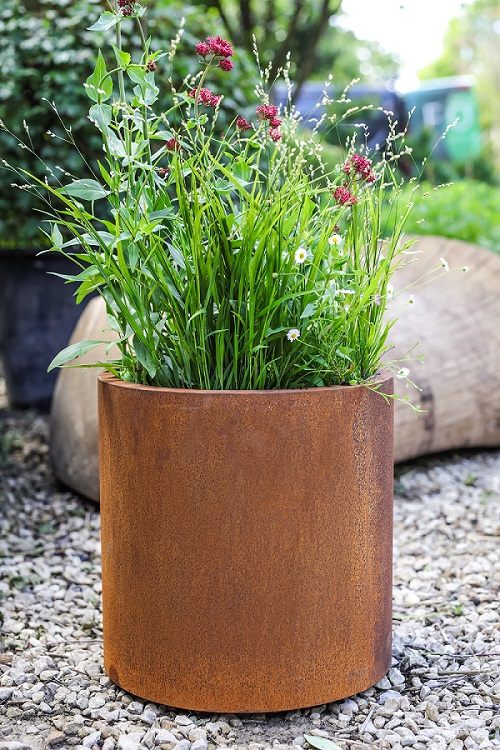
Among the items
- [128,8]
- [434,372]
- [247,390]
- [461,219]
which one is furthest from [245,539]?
[461,219]

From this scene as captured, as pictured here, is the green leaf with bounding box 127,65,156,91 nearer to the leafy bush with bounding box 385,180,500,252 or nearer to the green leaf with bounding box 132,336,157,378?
the green leaf with bounding box 132,336,157,378

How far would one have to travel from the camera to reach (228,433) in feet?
5.70

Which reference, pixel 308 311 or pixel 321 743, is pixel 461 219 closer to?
pixel 308 311

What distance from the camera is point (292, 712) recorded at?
1906mm

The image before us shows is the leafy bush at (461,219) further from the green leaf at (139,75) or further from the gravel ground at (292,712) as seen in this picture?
the green leaf at (139,75)

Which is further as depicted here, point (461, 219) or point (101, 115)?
point (461, 219)

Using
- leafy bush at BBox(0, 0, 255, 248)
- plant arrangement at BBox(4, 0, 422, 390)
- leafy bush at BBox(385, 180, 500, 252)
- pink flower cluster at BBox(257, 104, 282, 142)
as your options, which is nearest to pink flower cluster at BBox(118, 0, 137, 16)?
plant arrangement at BBox(4, 0, 422, 390)

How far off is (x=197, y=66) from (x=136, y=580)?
315cm

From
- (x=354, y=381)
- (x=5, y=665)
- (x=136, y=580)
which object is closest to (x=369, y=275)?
(x=354, y=381)

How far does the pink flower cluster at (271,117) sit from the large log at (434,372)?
157 cm

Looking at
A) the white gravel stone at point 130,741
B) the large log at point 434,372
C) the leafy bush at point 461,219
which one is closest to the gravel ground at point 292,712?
the white gravel stone at point 130,741

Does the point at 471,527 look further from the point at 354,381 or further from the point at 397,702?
the point at 354,381

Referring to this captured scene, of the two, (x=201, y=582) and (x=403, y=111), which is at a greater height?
(x=403, y=111)

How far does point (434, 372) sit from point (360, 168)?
2.01 m
